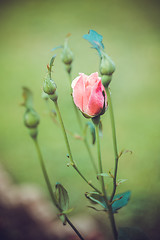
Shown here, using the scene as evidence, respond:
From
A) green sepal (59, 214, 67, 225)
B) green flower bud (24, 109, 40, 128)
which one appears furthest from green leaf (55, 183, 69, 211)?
green flower bud (24, 109, 40, 128)

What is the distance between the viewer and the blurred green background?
1.08 metres

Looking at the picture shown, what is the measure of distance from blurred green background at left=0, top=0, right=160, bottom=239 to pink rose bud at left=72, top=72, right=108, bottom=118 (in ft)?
0.65

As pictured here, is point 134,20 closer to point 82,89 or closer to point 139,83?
point 139,83

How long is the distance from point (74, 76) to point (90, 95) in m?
1.69

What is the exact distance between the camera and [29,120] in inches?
14.0

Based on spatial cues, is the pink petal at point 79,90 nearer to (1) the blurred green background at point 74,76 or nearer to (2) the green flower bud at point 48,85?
(2) the green flower bud at point 48,85

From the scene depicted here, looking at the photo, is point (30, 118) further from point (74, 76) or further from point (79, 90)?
point (74, 76)

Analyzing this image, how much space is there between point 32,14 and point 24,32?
1.78ft

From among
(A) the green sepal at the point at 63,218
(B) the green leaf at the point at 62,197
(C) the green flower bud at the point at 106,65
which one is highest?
(C) the green flower bud at the point at 106,65

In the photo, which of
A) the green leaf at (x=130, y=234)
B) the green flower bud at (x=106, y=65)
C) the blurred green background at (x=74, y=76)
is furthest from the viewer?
the blurred green background at (x=74, y=76)

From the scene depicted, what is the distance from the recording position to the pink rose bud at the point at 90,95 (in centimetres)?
40

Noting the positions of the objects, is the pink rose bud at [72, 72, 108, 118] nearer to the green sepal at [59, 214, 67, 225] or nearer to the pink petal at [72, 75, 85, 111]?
the pink petal at [72, 75, 85, 111]

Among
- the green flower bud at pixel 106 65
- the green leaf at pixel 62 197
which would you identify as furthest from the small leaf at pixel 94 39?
the green leaf at pixel 62 197

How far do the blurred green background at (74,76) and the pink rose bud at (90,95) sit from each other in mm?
197
